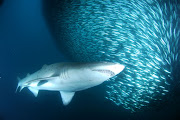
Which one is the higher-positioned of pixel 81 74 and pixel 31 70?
pixel 31 70

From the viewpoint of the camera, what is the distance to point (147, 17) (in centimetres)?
551

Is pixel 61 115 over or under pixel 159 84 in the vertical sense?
under

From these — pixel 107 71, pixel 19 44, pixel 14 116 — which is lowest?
pixel 14 116

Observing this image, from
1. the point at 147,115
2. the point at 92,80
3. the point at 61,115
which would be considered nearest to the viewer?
the point at 92,80

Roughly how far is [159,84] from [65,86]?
5.98 meters

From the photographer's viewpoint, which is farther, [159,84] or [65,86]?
[159,84]

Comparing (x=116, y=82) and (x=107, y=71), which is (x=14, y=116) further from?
(x=107, y=71)

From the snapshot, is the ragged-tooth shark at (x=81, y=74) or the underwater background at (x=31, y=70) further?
the underwater background at (x=31, y=70)

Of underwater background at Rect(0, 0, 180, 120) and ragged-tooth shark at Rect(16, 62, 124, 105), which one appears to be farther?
underwater background at Rect(0, 0, 180, 120)

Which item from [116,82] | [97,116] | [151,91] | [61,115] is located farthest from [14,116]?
[151,91]

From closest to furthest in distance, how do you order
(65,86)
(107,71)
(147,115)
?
1. (107,71)
2. (65,86)
3. (147,115)

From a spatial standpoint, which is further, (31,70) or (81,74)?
(31,70)

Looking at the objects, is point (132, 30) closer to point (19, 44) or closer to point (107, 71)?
point (107, 71)

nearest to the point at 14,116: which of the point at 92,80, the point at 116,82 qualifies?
the point at 116,82
